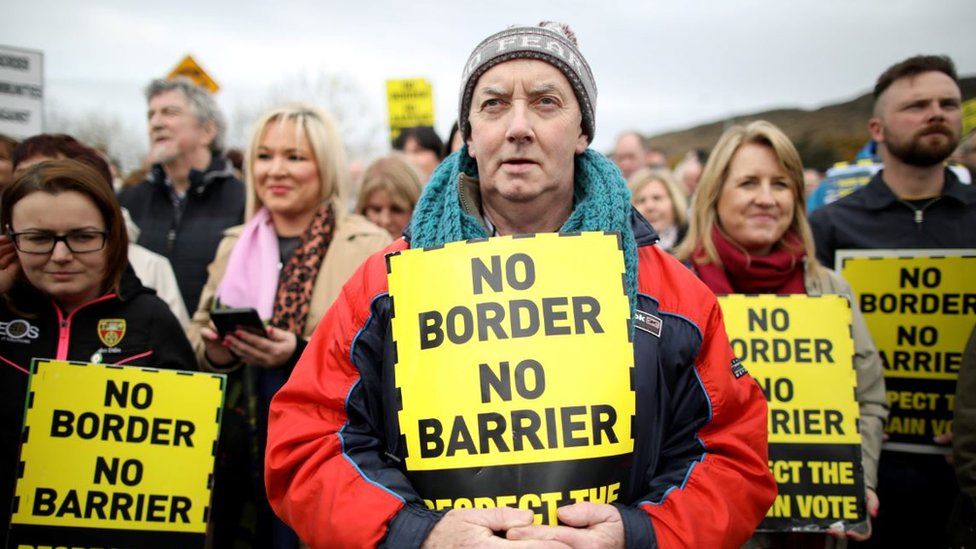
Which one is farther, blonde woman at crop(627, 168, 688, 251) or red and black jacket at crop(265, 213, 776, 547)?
blonde woman at crop(627, 168, 688, 251)

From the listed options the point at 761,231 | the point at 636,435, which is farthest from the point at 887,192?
the point at 636,435

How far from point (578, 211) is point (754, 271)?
4.61 feet

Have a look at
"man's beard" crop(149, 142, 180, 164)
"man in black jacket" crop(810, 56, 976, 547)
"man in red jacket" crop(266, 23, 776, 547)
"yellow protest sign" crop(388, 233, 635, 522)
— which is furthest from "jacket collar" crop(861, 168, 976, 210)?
"man's beard" crop(149, 142, 180, 164)

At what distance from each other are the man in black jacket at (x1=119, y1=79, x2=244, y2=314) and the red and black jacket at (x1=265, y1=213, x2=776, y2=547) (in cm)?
269

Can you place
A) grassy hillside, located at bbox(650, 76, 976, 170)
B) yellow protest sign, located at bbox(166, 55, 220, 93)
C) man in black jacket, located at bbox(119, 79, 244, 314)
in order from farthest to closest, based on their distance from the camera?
grassy hillside, located at bbox(650, 76, 976, 170) < yellow protest sign, located at bbox(166, 55, 220, 93) < man in black jacket, located at bbox(119, 79, 244, 314)

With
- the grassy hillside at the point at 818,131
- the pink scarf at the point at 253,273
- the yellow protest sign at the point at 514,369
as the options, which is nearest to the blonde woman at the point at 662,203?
the pink scarf at the point at 253,273

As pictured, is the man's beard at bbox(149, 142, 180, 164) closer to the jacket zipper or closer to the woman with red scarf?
the jacket zipper

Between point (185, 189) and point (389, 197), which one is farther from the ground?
point (185, 189)

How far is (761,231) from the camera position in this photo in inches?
120

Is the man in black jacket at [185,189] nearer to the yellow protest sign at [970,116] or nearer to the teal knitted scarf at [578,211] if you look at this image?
the teal knitted scarf at [578,211]

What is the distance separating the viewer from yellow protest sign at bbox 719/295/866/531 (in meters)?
2.61

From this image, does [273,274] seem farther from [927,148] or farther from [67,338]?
[927,148]

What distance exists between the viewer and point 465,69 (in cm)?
210

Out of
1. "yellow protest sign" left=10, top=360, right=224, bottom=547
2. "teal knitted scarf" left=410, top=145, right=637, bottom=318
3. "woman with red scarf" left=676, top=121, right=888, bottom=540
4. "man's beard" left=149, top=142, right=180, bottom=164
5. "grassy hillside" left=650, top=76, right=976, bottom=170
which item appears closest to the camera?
"teal knitted scarf" left=410, top=145, right=637, bottom=318
